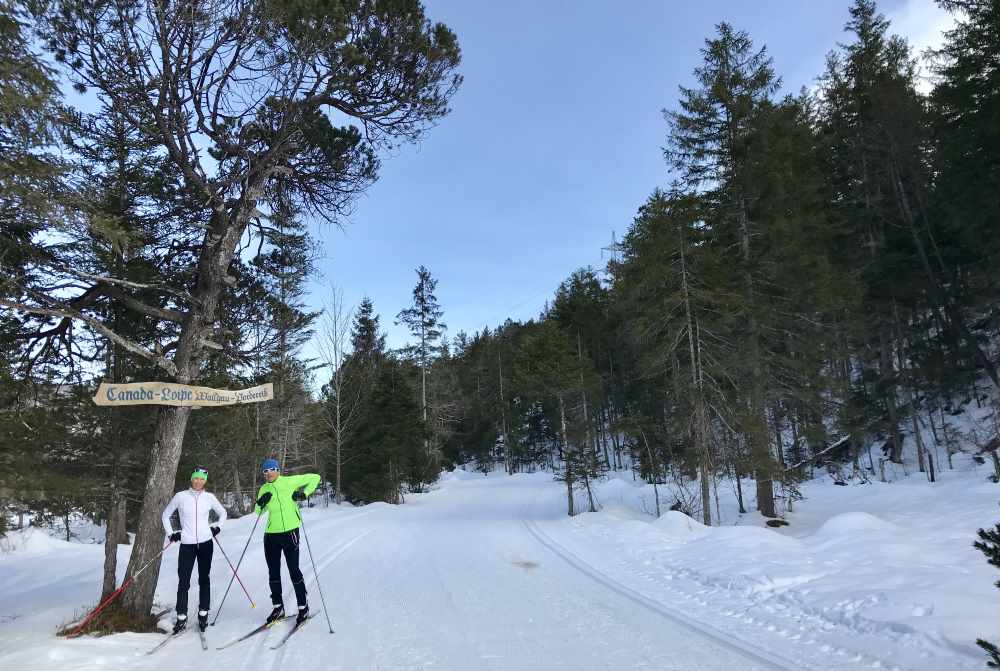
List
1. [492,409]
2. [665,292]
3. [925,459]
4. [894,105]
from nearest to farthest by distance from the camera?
[665,292] → [894,105] → [925,459] → [492,409]

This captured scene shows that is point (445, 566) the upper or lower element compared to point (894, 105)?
lower

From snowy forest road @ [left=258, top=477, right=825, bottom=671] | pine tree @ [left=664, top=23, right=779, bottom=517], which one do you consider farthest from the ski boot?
pine tree @ [left=664, top=23, right=779, bottom=517]

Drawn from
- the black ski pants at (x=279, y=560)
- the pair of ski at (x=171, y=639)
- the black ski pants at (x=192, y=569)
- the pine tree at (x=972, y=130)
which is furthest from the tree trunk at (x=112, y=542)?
the pine tree at (x=972, y=130)

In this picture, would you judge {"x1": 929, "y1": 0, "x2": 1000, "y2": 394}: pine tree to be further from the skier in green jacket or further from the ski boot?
the ski boot

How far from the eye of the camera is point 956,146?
15297 millimetres

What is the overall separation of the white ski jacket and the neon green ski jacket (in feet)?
1.76

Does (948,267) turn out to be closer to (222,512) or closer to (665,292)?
(665,292)

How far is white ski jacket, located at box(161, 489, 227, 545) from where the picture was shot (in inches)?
247

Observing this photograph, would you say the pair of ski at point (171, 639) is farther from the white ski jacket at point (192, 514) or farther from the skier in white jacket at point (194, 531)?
the white ski jacket at point (192, 514)

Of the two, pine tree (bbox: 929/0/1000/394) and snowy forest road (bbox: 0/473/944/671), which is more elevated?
pine tree (bbox: 929/0/1000/394)

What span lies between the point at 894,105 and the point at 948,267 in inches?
265

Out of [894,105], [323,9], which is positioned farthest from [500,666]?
[894,105]

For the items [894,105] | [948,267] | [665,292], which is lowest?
[665,292]

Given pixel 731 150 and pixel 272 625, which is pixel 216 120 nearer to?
pixel 272 625
